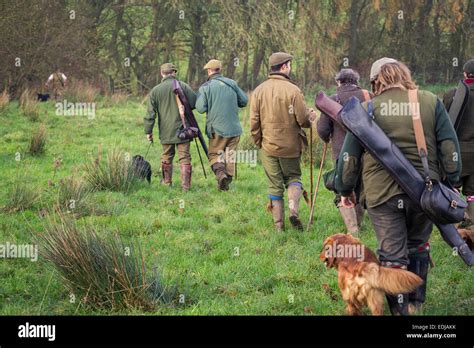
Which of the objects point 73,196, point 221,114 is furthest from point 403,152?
point 221,114

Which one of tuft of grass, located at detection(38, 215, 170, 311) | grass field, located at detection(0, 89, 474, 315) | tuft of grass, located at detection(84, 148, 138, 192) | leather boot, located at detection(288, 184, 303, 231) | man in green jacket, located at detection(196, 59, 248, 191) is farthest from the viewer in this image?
man in green jacket, located at detection(196, 59, 248, 191)

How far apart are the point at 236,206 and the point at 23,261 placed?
3.63 meters

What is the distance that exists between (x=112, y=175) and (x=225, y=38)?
687 inches

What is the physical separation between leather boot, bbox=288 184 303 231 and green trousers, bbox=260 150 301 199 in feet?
0.27

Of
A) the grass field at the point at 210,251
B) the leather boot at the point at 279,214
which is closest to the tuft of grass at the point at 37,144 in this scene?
the grass field at the point at 210,251

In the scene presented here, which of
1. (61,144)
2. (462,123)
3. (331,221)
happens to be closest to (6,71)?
(61,144)

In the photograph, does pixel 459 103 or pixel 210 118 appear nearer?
pixel 459 103

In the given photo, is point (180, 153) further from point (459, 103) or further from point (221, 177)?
point (459, 103)

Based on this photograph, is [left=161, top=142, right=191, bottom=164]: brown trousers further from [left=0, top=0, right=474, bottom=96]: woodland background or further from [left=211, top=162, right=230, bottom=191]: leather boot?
[left=0, top=0, right=474, bottom=96]: woodland background

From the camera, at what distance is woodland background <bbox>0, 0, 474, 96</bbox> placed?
23.6 meters

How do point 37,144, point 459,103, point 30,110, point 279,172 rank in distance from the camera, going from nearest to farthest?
point 459,103
point 279,172
point 37,144
point 30,110

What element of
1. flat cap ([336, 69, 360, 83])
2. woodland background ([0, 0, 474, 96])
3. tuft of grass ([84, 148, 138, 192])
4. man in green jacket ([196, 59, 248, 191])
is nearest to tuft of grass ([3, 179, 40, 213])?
tuft of grass ([84, 148, 138, 192])

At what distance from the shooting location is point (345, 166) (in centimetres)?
534

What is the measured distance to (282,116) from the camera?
27.6 ft
